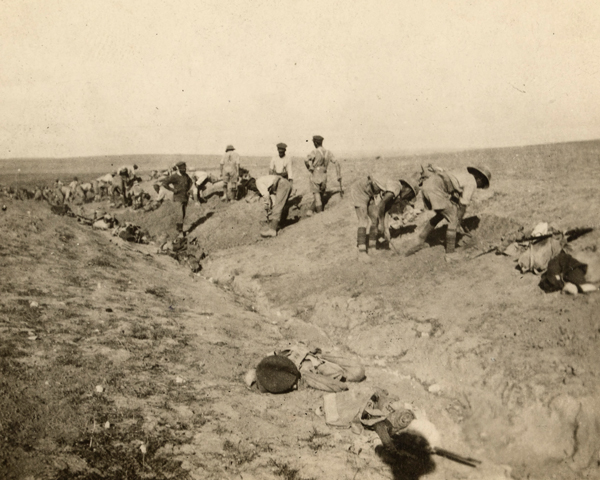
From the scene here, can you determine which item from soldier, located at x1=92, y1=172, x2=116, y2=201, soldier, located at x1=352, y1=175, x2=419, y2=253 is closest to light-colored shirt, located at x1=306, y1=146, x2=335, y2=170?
soldier, located at x1=352, y1=175, x2=419, y2=253

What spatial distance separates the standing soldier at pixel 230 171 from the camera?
12078 mm

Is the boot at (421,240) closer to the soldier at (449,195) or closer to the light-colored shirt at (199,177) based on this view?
the soldier at (449,195)

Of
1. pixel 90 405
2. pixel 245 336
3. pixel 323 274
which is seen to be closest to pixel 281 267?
pixel 323 274

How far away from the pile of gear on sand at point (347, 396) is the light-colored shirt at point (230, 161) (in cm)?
785

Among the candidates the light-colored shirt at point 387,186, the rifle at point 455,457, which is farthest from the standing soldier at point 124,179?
the rifle at point 455,457

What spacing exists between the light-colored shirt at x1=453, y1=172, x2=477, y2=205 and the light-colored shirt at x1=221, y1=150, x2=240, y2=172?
679cm

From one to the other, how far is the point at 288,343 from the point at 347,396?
1705 mm

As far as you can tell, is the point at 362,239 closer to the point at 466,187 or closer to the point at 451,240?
the point at 451,240

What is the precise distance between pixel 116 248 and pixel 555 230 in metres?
7.89

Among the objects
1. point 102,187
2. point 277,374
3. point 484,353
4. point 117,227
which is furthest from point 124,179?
point 484,353

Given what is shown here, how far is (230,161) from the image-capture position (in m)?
12.0

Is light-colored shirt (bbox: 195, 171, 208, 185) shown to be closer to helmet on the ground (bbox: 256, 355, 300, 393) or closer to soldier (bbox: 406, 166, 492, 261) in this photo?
soldier (bbox: 406, 166, 492, 261)

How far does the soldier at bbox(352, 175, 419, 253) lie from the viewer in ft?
23.3

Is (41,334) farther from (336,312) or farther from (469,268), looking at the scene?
(469,268)
